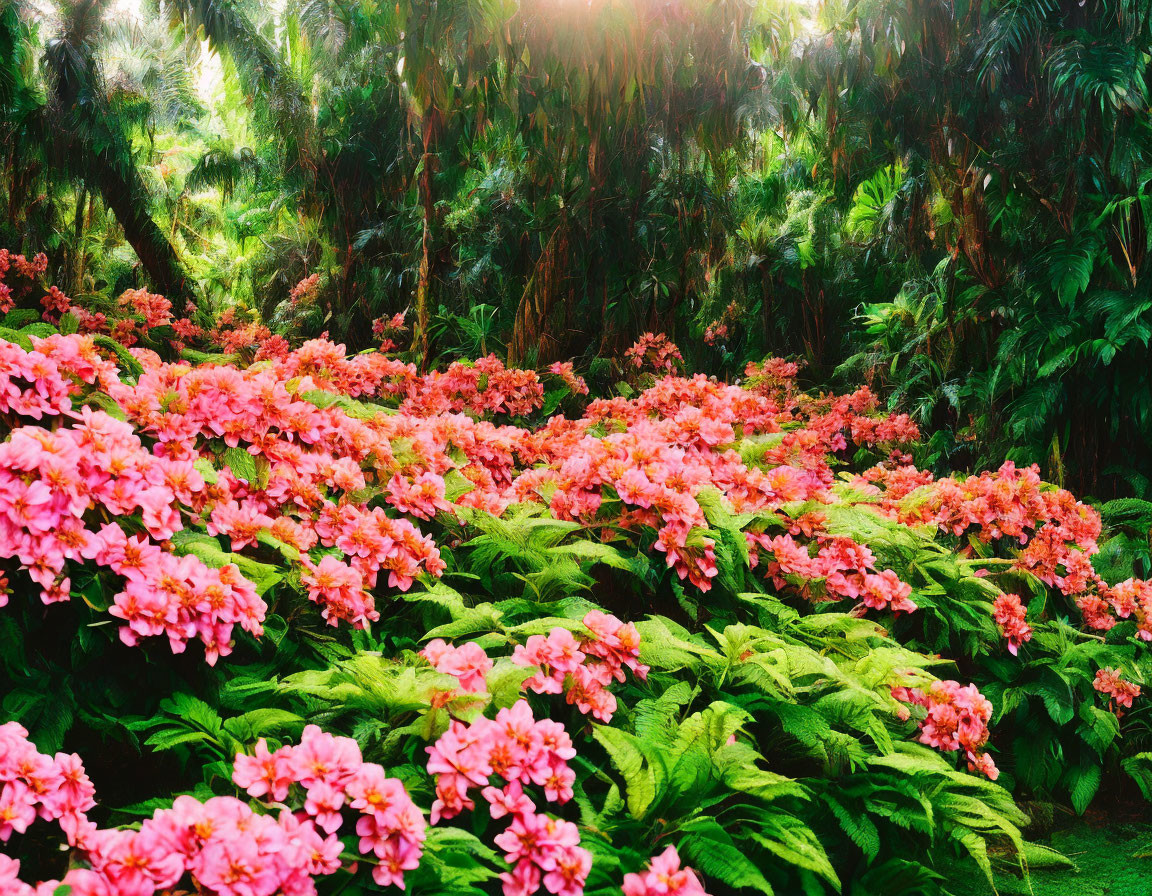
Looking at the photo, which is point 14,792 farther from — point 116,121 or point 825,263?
point 116,121

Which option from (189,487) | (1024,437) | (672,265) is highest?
(672,265)

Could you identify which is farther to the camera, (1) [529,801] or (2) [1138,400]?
(2) [1138,400]

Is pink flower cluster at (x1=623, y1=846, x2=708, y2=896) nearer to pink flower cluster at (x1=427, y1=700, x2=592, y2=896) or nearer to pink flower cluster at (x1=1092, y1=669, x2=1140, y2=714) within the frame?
pink flower cluster at (x1=427, y1=700, x2=592, y2=896)

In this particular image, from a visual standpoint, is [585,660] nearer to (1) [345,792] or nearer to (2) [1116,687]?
(1) [345,792]

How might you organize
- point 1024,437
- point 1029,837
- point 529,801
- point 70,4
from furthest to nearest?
point 70,4 → point 1024,437 → point 1029,837 → point 529,801

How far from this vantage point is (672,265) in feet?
22.6

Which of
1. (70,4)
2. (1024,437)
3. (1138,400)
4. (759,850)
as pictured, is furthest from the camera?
(70,4)

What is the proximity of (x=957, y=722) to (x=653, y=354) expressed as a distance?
4.59 metres

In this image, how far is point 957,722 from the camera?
2109mm

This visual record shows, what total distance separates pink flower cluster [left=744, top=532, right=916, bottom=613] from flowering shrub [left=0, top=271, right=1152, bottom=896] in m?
0.01

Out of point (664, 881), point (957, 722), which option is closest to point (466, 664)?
point (664, 881)

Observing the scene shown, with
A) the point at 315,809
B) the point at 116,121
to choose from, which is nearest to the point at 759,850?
the point at 315,809

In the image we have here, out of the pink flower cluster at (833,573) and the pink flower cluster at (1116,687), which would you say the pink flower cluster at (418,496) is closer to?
the pink flower cluster at (833,573)

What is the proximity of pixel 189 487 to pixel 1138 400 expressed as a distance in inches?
171
